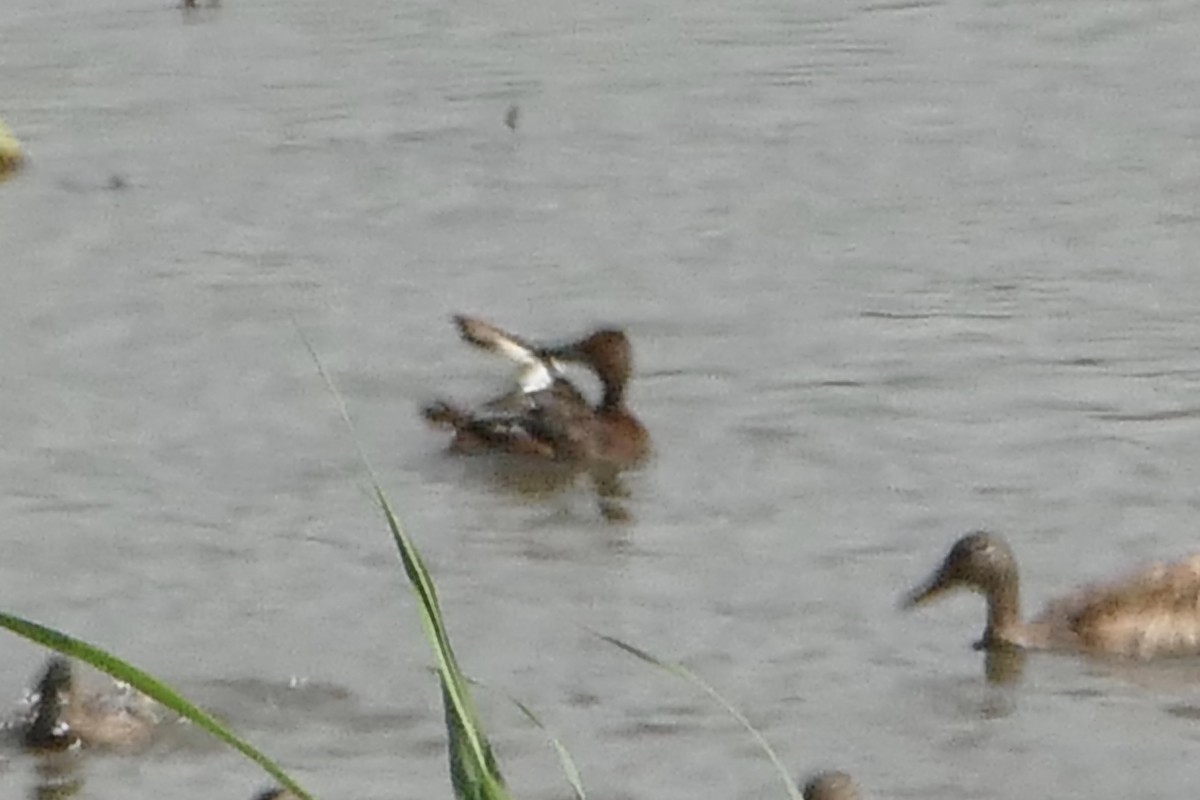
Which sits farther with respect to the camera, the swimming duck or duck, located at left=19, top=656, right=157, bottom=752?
duck, located at left=19, top=656, right=157, bottom=752

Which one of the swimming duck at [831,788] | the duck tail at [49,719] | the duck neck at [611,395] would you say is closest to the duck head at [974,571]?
the swimming duck at [831,788]

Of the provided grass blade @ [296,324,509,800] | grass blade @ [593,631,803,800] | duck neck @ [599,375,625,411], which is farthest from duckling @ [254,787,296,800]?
duck neck @ [599,375,625,411]

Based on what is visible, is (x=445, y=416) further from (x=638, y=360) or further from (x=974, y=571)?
(x=974, y=571)

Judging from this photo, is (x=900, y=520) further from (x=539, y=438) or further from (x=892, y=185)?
(x=892, y=185)

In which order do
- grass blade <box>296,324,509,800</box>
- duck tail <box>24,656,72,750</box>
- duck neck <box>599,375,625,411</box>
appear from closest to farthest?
grass blade <box>296,324,509,800</box>
duck tail <box>24,656,72,750</box>
duck neck <box>599,375,625,411</box>

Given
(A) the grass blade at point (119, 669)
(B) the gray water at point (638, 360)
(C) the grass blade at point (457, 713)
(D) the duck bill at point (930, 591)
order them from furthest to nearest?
(D) the duck bill at point (930, 591) → (B) the gray water at point (638, 360) → (C) the grass blade at point (457, 713) → (A) the grass blade at point (119, 669)

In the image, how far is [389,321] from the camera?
11.4 metres

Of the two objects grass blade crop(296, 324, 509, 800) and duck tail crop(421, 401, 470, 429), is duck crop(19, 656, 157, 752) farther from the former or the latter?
grass blade crop(296, 324, 509, 800)

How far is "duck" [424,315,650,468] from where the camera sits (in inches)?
396

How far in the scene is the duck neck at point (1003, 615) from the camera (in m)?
8.09

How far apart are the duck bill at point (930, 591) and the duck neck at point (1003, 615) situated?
114 millimetres

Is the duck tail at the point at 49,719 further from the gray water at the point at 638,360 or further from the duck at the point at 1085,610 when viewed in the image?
the duck at the point at 1085,610

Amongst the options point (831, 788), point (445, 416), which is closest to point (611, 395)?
point (445, 416)

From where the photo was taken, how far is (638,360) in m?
11.0
